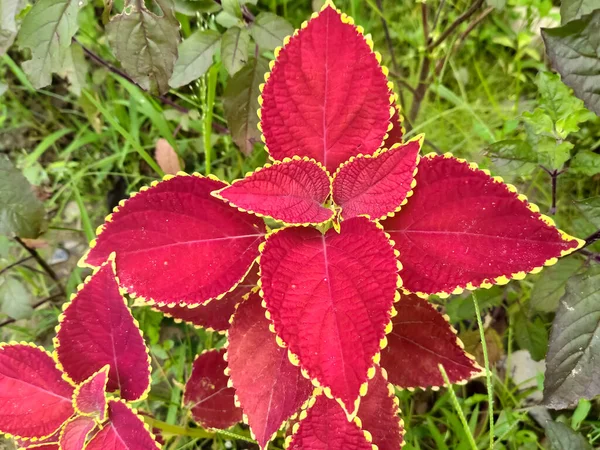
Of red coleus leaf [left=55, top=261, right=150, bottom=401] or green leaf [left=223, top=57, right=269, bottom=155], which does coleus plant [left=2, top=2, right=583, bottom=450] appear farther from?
green leaf [left=223, top=57, right=269, bottom=155]

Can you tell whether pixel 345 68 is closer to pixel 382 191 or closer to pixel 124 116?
pixel 382 191

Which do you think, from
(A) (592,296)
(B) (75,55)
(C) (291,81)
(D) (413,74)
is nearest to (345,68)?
(C) (291,81)

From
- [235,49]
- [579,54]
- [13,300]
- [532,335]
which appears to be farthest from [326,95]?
[13,300]

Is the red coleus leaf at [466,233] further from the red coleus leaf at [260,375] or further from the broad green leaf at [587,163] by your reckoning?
the broad green leaf at [587,163]

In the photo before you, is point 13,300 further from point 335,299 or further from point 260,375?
point 335,299

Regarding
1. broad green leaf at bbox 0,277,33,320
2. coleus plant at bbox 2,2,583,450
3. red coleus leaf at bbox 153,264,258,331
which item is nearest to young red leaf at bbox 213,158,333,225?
coleus plant at bbox 2,2,583,450

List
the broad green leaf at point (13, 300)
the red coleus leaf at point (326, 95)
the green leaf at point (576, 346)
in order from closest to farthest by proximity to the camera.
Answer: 1. the red coleus leaf at point (326, 95)
2. the green leaf at point (576, 346)
3. the broad green leaf at point (13, 300)

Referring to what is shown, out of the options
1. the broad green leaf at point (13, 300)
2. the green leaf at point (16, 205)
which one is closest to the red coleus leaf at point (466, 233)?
the green leaf at point (16, 205)
